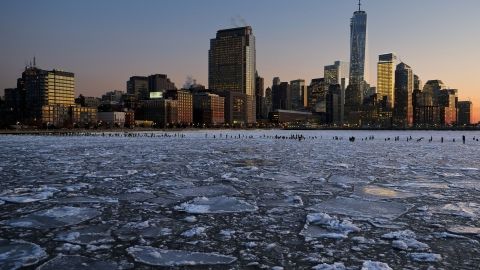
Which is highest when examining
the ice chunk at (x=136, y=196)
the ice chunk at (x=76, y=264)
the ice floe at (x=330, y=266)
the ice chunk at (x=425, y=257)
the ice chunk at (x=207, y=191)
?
the ice floe at (x=330, y=266)

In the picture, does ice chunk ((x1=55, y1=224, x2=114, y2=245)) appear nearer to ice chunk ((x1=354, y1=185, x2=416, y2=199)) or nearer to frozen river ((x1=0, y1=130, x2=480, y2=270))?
frozen river ((x1=0, y1=130, x2=480, y2=270))

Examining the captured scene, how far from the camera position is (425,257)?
8.16m

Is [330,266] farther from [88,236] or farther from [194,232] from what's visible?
[88,236]

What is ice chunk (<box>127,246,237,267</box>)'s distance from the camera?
7852 millimetres

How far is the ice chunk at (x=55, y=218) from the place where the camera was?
1073 cm

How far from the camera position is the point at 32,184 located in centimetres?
1777

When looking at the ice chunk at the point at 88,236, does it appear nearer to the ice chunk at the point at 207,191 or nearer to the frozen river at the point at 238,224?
the frozen river at the point at 238,224

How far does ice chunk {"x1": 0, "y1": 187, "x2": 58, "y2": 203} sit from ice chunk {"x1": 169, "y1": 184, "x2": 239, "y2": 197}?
14.6 feet

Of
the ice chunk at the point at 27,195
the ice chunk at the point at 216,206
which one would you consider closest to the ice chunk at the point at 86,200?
the ice chunk at the point at 27,195

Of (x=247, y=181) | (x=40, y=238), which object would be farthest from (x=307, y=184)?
(x=40, y=238)

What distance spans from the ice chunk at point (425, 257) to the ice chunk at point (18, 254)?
7057 millimetres

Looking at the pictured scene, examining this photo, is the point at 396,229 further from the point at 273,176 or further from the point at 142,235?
the point at 273,176

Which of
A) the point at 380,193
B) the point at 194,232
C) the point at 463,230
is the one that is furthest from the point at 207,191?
the point at 463,230

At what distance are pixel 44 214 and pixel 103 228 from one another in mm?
2678
